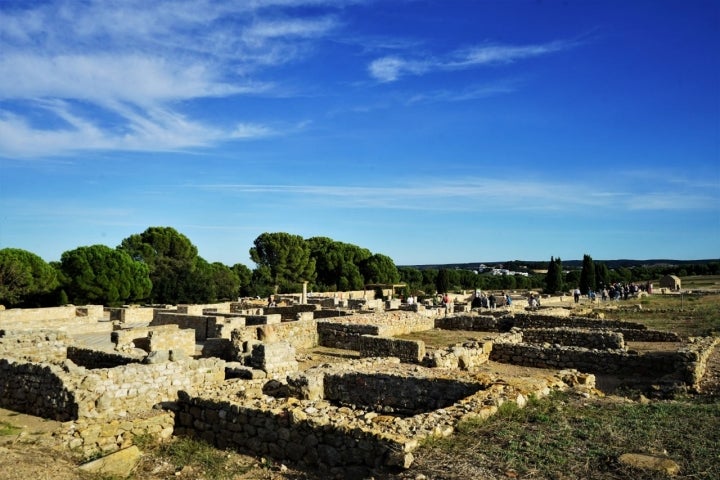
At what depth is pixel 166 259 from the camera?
186ft

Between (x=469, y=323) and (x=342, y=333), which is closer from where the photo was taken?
(x=342, y=333)

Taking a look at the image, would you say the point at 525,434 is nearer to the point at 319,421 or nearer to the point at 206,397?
the point at 319,421

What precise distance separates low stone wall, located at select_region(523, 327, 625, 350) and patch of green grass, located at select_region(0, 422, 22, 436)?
14844 mm

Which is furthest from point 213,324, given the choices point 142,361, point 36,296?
point 36,296

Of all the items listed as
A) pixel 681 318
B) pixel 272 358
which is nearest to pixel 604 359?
pixel 272 358

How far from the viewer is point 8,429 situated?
859 centimetres

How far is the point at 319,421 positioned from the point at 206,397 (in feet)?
8.46

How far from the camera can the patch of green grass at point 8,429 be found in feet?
27.5

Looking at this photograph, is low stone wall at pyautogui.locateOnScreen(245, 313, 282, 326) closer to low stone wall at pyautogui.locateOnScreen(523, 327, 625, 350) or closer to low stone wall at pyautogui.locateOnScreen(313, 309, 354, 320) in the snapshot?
low stone wall at pyautogui.locateOnScreen(313, 309, 354, 320)

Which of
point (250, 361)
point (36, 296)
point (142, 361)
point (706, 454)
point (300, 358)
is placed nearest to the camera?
point (706, 454)

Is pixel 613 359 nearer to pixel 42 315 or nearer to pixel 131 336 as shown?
pixel 131 336

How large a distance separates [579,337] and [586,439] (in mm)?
11837

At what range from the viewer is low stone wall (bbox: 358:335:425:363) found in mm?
15410

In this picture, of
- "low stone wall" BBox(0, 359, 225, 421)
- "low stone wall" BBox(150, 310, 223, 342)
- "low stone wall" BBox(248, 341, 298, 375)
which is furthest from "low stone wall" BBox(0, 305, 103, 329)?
"low stone wall" BBox(248, 341, 298, 375)
